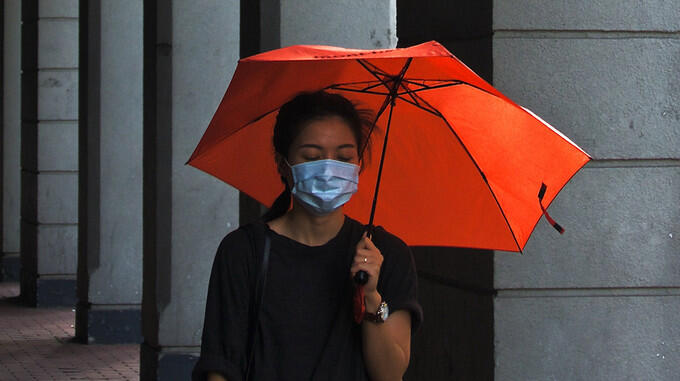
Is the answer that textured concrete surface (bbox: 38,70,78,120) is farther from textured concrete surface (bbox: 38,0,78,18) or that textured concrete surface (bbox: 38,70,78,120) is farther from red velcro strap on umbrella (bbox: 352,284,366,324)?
red velcro strap on umbrella (bbox: 352,284,366,324)

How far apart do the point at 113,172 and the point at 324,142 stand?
31.1 feet

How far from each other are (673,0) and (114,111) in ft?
27.1

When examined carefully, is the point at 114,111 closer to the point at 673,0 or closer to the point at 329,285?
the point at 673,0

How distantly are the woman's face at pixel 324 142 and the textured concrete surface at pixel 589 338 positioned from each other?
1610 millimetres

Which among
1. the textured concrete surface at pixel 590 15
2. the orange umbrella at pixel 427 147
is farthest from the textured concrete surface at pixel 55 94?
the orange umbrella at pixel 427 147

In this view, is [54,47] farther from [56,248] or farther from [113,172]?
[113,172]

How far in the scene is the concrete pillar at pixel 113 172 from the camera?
1223 centimetres

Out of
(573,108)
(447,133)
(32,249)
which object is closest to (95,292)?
(32,249)

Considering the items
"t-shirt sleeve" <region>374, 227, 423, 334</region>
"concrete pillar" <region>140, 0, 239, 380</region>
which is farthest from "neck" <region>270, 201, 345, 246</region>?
"concrete pillar" <region>140, 0, 239, 380</region>

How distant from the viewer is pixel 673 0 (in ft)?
15.3

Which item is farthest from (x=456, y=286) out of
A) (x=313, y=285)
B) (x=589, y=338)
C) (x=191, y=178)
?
(x=191, y=178)

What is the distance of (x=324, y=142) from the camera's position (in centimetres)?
302

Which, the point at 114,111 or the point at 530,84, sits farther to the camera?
the point at 114,111

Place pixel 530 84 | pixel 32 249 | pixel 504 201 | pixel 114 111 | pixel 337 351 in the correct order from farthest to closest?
pixel 32 249 → pixel 114 111 → pixel 530 84 → pixel 504 201 → pixel 337 351
